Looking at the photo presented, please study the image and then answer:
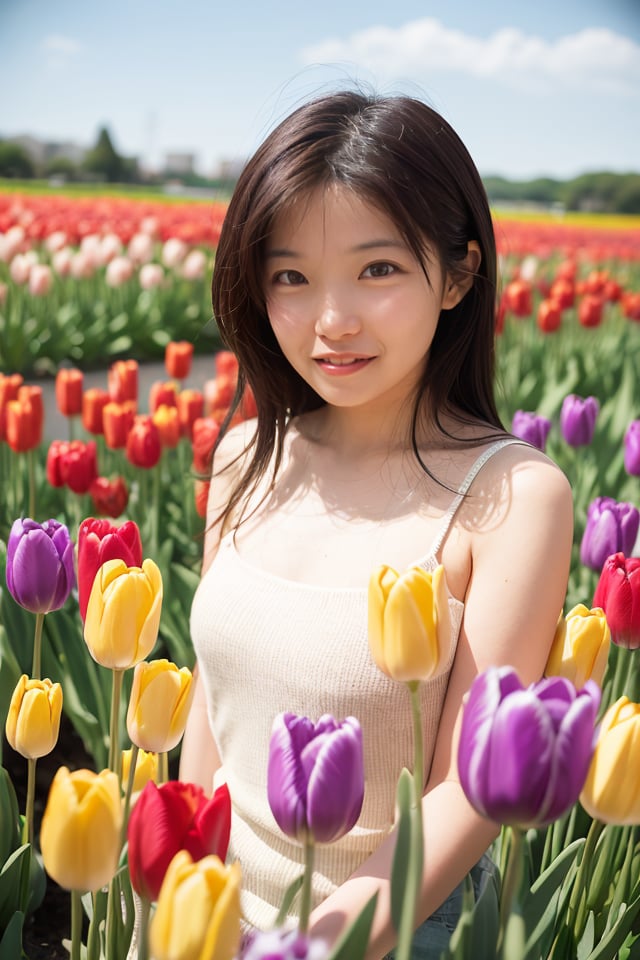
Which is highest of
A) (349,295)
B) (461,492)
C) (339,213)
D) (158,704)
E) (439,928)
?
(339,213)

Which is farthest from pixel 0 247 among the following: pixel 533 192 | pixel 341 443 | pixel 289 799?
pixel 533 192

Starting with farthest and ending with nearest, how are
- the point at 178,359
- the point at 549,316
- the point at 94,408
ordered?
the point at 549,316 → the point at 178,359 → the point at 94,408

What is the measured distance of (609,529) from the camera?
6.36ft

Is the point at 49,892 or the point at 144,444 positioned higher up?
the point at 144,444

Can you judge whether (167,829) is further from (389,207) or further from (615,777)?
(389,207)

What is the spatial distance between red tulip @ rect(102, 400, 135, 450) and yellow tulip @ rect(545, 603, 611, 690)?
6.37ft

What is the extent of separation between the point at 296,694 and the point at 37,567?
389 mm

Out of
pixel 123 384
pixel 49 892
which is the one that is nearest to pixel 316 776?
pixel 49 892

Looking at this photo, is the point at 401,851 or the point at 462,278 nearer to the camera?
the point at 401,851

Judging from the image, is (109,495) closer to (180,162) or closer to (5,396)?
(5,396)

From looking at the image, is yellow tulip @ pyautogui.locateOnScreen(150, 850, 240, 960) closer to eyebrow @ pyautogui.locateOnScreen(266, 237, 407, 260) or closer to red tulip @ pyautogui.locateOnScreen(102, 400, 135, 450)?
eyebrow @ pyautogui.locateOnScreen(266, 237, 407, 260)

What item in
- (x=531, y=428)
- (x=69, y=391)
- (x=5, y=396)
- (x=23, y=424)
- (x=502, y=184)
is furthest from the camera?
(x=502, y=184)

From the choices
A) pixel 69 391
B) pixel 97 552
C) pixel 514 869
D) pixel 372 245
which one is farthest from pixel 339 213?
pixel 69 391

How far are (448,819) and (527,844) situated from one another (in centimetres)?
37
